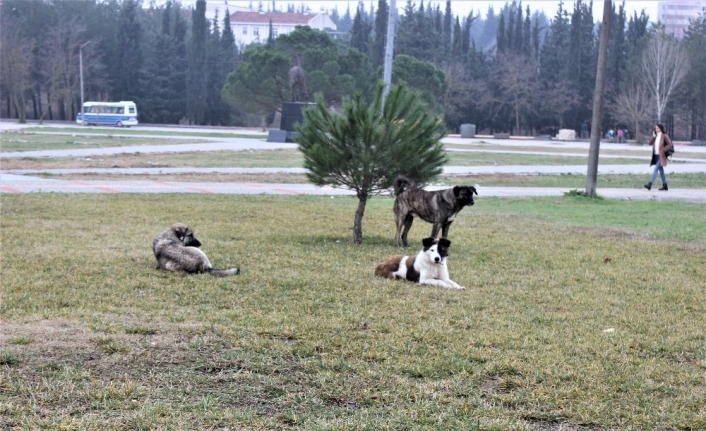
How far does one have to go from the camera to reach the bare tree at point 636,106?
2544 inches

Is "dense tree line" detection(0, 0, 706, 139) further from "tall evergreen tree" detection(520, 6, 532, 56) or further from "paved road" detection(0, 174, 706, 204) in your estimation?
"paved road" detection(0, 174, 706, 204)

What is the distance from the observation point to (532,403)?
199 inches

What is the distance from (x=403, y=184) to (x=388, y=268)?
2.67 meters

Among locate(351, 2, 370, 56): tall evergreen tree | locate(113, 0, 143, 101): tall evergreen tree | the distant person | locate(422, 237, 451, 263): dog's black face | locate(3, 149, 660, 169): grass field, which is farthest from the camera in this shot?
locate(351, 2, 370, 56): tall evergreen tree

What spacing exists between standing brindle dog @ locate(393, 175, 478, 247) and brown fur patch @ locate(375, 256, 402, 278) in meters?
1.83

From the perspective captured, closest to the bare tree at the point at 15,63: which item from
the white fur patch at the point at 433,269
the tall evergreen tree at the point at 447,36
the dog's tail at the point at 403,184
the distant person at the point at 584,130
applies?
the tall evergreen tree at the point at 447,36

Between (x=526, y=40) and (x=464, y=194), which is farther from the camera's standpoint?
(x=526, y=40)

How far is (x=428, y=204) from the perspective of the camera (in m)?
11.1

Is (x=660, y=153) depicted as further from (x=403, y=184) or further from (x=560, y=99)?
(x=560, y=99)

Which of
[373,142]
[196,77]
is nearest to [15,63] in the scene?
[196,77]

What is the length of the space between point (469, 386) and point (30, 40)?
83.1m

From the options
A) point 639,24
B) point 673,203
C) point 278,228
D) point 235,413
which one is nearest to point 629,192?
point 673,203

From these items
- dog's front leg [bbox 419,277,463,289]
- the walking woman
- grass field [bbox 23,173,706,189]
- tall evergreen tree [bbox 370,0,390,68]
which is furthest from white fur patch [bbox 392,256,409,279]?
tall evergreen tree [bbox 370,0,390,68]

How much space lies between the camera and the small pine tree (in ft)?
37.3
